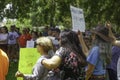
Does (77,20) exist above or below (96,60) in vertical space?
above

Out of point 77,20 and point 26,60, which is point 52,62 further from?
point 26,60

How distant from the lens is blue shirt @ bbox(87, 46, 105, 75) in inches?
251

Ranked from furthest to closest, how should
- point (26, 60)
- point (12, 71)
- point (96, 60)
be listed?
point (12, 71)
point (26, 60)
point (96, 60)

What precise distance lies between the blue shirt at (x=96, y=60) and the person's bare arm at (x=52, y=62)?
0.71 meters

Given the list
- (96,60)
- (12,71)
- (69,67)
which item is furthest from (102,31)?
(12,71)

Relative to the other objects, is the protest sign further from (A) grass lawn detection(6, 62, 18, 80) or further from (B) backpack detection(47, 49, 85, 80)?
(A) grass lawn detection(6, 62, 18, 80)

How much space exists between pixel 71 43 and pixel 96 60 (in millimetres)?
555

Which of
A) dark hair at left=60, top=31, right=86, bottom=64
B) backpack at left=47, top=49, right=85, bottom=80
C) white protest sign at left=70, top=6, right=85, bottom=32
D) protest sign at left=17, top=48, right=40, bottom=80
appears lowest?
protest sign at left=17, top=48, right=40, bottom=80

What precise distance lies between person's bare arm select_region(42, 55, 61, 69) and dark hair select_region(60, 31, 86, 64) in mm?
270

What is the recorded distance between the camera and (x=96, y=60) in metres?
6.41

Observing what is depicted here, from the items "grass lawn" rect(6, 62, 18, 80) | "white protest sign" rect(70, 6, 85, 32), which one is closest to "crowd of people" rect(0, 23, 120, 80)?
"white protest sign" rect(70, 6, 85, 32)

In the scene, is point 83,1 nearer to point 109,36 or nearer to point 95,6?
point 95,6

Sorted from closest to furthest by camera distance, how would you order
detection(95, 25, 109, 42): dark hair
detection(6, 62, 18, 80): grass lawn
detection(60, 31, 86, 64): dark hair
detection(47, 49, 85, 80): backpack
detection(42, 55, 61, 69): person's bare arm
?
detection(42, 55, 61, 69): person's bare arm, detection(47, 49, 85, 80): backpack, detection(60, 31, 86, 64): dark hair, detection(95, 25, 109, 42): dark hair, detection(6, 62, 18, 80): grass lawn

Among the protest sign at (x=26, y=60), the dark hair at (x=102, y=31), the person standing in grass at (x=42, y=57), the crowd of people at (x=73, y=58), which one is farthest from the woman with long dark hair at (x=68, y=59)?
the protest sign at (x=26, y=60)
